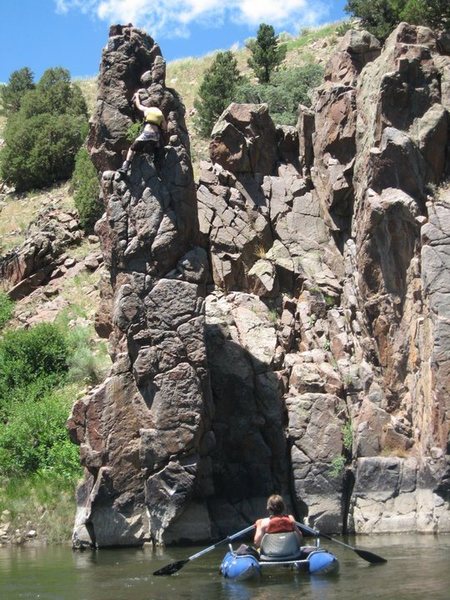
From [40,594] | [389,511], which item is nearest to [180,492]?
[389,511]

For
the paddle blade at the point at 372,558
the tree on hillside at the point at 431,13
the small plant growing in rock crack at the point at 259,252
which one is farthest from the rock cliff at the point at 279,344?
the tree on hillside at the point at 431,13

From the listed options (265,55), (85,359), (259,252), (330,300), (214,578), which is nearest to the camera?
(214,578)

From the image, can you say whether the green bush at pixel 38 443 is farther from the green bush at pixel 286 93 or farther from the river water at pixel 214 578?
the green bush at pixel 286 93

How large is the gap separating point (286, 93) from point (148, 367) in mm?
25522

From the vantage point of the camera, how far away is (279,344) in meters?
28.5

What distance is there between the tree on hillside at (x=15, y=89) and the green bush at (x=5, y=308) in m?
30.1

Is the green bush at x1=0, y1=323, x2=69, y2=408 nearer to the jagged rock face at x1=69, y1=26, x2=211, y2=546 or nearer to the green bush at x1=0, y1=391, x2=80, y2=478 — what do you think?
the green bush at x1=0, y1=391, x2=80, y2=478

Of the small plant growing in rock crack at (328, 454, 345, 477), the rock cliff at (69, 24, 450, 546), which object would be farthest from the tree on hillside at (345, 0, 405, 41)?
the small plant growing in rock crack at (328, 454, 345, 477)

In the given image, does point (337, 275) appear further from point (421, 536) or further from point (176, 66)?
point (176, 66)

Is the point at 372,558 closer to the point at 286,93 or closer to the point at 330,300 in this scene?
the point at 330,300

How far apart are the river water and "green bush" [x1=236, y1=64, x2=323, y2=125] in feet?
86.3

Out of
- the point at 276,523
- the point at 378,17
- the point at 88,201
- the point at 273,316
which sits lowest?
the point at 276,523

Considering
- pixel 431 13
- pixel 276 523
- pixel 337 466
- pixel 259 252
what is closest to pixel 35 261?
pixel 259 252

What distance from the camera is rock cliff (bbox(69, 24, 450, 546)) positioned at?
2442 cm
